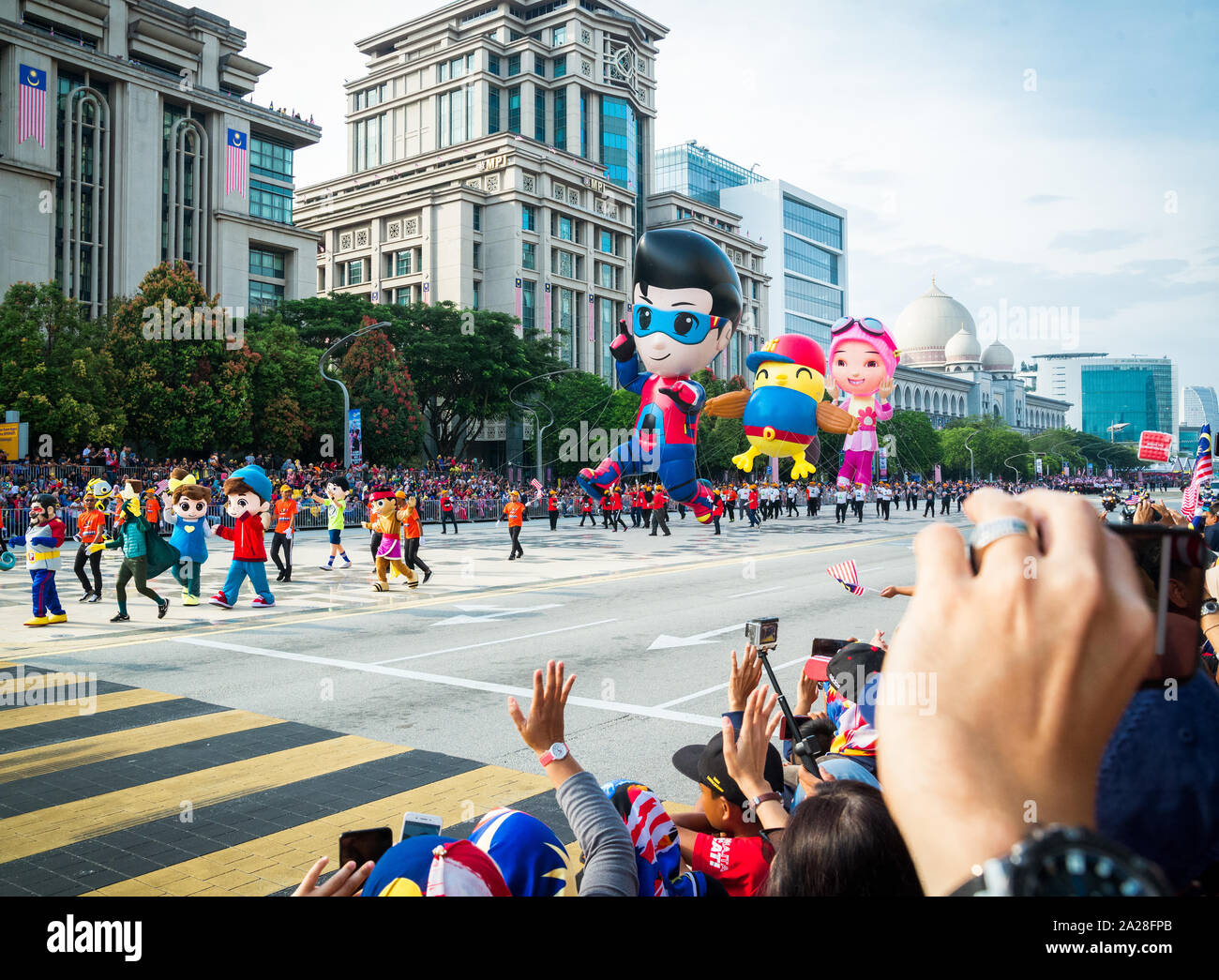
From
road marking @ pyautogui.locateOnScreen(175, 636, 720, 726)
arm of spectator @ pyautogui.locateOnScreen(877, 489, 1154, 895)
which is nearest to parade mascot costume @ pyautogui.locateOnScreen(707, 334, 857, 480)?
road marking @ pyautogui.locateOnScreen(175, 636, 720, 726)

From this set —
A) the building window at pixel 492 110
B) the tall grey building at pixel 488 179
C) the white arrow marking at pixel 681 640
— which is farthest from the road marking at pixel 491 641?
the building window at pixel 492 110

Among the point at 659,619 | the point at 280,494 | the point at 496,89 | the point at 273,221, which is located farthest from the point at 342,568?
the point at 496,89

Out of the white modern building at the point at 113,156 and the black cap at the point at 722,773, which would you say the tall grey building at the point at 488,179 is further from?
the black cap at the point at 722,773

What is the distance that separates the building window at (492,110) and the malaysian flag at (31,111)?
4499cm

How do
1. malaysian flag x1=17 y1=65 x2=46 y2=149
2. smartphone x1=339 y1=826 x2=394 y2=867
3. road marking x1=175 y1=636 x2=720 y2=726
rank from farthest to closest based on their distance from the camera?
malaysian flag x1=17 y1=65 x2=46 y2=149, road marking x1=175 y1=636 x2=720 y2=726, smartphone x1=339 y1=826 x2=394 y2=867

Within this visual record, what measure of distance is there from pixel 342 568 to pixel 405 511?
A: 171 inches

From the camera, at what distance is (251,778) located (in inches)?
250

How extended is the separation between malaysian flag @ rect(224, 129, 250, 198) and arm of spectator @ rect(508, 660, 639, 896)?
5024 centimetres

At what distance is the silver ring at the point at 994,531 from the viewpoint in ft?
4.10

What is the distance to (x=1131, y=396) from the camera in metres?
16.5

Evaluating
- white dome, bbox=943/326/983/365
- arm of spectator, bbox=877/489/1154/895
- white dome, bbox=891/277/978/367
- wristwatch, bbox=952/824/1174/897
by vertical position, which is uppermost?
white dome, bbox=943/326/983/365

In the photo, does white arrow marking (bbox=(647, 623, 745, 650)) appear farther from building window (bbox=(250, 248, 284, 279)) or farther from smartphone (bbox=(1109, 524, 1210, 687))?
building window (bbox=(250, 248, 284, 279))

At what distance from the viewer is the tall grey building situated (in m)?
67.7
